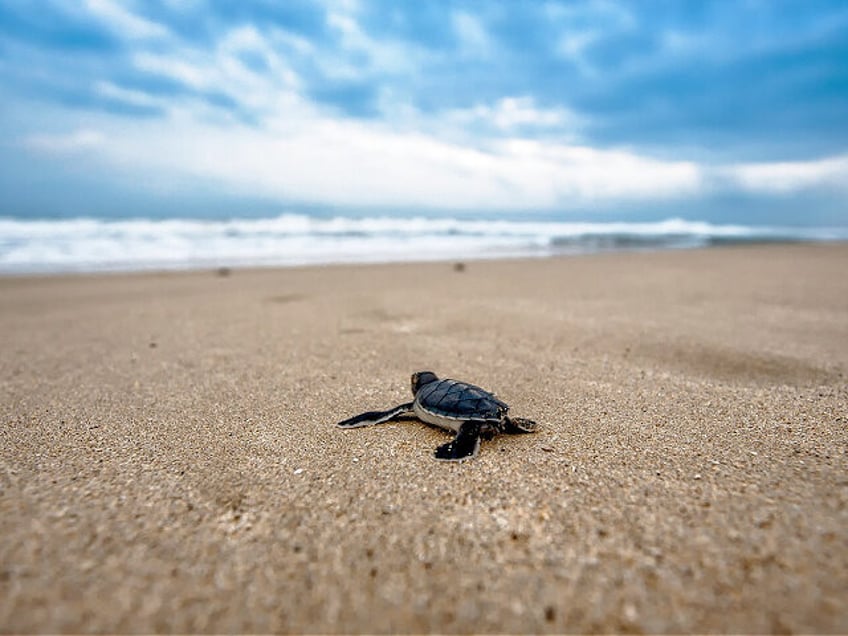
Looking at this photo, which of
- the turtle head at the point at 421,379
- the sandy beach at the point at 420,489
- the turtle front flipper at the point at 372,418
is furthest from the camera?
the turtle head at the point at 421,379

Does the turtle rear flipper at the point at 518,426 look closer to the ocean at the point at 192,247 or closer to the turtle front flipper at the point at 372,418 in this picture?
the turtle front flipper at the point at 372,418

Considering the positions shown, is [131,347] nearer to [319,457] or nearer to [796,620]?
[319,457]

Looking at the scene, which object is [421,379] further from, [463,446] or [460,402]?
[463,446]

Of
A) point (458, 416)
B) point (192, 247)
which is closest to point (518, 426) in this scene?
point (458, 416)

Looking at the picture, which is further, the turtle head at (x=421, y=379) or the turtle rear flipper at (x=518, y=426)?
the turtle head at (x=421, y=379)

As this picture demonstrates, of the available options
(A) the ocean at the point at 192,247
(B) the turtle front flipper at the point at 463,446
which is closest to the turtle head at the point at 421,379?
(B) the turtle front flipper at the point at 463,446

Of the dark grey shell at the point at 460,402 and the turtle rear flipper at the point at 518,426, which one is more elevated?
the dark grey shell at the point at 460,402
